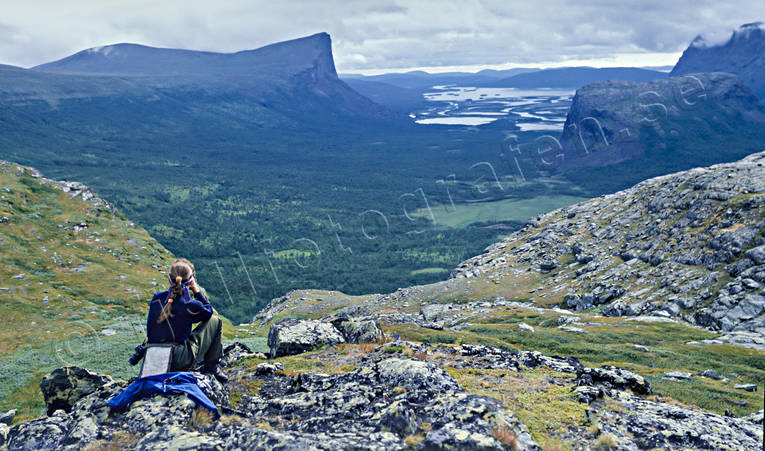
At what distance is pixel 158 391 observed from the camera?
11547 mm

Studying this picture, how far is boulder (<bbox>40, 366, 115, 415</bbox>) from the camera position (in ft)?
43.6

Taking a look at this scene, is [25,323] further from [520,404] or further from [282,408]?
[520,404]

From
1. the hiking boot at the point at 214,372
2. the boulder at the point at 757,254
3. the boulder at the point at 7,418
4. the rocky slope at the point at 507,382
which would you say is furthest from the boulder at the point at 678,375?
the boulder at the point at 7,418

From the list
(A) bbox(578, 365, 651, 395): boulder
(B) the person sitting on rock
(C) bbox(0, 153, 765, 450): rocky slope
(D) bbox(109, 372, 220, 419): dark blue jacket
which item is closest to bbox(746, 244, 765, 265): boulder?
(C) bbox(0, 153, 765, 450): rocky slope

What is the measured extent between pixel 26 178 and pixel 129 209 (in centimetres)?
13486

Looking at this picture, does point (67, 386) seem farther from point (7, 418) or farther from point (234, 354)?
point (234, 354)

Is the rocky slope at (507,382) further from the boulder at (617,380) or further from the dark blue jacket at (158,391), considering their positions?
the dark blue jacket at (158,391)

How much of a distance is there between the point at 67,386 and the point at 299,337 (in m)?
9.85

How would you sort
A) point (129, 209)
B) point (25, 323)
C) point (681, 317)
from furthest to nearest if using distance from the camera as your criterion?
point (129, 209)
point (681, 317)
point (25, 323)

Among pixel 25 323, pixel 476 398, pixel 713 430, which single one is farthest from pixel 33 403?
pixel 713 430

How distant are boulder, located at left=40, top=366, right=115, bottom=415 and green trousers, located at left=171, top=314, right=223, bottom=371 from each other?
289 centimetres

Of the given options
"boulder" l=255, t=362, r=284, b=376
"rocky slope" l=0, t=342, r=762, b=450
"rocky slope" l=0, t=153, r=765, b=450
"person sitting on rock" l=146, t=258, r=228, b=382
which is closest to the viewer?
"rocky slope" l=0, t=342, r=762, b=450

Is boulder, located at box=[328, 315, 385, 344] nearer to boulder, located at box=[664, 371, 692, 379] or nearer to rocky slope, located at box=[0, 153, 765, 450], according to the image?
rocky slope, located at box=[0, 153, 765, 450]

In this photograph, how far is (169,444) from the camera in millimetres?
9656
